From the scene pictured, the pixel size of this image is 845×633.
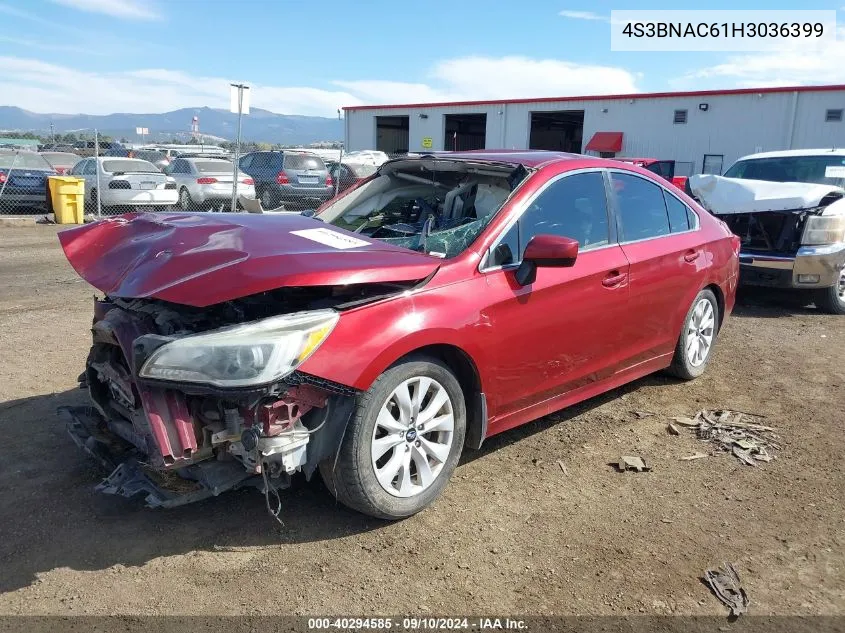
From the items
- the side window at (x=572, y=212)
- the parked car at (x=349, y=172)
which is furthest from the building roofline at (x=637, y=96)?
the side window at (x=572, y=212)

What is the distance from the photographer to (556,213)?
4.07 metres

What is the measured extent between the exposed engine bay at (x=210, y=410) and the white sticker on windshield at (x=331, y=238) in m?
0.24

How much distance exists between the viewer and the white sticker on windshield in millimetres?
3443

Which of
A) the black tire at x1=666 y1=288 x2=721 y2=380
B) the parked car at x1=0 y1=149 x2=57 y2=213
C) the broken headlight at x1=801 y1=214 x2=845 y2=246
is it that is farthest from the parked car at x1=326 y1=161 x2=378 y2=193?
the black tire at x1=666 y1=288 x2=721 y2=380

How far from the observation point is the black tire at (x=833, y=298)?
7.95 m

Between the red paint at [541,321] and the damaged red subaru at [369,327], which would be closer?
the damaged red subaru at [369,327]

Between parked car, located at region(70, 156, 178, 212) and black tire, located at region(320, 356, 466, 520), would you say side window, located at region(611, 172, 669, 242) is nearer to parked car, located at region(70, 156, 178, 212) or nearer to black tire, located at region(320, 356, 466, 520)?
black tire, located at region(320, 356, 466, 520)

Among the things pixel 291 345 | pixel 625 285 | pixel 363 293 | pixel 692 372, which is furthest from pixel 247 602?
pixel 692 372

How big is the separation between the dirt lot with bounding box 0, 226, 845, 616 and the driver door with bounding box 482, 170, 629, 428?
490 mm

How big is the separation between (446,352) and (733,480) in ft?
6.04

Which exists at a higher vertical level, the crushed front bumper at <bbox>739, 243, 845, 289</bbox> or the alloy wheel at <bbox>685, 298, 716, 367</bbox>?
the crushed front bumper at <bbox>739, 243, 845, 289</bbox>

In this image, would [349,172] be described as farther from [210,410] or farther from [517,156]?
[210,410]

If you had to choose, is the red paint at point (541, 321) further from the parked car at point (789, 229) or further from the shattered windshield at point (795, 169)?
the shattered windshield at point (795, 169)

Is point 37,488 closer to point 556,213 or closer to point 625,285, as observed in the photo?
point 556,213
